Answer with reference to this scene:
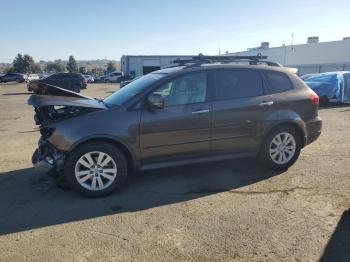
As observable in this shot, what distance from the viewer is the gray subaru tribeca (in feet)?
16.1

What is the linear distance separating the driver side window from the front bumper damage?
1597mm

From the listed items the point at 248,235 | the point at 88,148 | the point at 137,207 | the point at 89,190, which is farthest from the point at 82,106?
the point at 248,235

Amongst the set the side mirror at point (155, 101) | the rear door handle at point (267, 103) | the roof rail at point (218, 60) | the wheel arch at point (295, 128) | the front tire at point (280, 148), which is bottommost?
the front tire at point (280, 148)

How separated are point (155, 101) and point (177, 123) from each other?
0.46 m

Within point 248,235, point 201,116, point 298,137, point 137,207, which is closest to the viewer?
point 248,235

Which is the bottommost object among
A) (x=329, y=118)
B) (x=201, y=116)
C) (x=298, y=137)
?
(x=329, y=118)

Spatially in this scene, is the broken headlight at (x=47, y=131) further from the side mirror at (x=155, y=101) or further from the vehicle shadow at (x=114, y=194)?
the side mirror at (x=155, y=101)

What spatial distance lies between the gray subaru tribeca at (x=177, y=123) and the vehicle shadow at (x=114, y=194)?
0.27 metres

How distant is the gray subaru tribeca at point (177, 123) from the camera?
16.1 feet

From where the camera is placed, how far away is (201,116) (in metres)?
5.36

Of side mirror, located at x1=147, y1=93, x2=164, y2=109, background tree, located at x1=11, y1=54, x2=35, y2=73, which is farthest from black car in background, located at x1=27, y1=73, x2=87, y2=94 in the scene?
background tree, located at x1=11, y1=54, x2=35, y2=73

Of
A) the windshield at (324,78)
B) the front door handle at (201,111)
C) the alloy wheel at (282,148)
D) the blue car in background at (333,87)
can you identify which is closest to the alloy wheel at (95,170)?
the front door handle at (201,111)

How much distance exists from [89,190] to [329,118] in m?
9.30

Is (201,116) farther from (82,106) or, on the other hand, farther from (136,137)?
(82,106)
